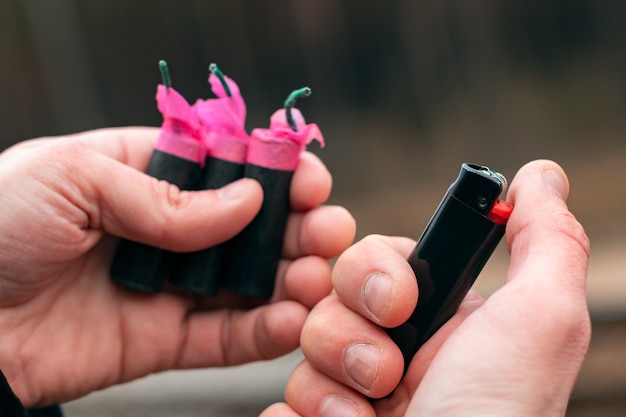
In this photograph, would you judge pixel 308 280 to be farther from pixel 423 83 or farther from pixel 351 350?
pixel 423 83

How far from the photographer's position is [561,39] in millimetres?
1531

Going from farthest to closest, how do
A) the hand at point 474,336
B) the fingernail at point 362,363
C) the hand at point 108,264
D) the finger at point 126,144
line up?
the finger at point 126,144
the hand at point 108,264
the fingernail at point 362,363
the hand at point 474,336

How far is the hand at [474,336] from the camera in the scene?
0.50 meters

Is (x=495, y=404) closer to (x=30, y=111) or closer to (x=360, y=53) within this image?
(x=360, y=53)

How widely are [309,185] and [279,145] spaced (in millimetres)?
65

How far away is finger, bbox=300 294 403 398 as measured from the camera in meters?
0.61

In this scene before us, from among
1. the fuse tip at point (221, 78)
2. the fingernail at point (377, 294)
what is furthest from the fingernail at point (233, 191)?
the fingernail at point (377, 294)

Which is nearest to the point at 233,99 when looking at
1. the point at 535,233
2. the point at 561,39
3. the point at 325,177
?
the point at 325,177

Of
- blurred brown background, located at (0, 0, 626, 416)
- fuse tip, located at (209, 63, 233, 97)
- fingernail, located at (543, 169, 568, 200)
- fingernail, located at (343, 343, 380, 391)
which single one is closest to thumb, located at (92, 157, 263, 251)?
fuse tip, located at (209, 63, 233, 97)

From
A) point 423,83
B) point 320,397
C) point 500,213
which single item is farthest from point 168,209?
point 423,83

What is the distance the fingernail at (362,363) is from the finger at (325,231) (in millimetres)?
205

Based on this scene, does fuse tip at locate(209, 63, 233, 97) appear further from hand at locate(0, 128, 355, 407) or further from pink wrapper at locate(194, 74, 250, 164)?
hand at locate(0, 128, 355, 407)

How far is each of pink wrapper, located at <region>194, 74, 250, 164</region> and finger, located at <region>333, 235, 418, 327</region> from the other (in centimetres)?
23

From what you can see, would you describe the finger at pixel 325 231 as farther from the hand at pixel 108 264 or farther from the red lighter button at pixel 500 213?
the red lighter button at pixel 500 213
